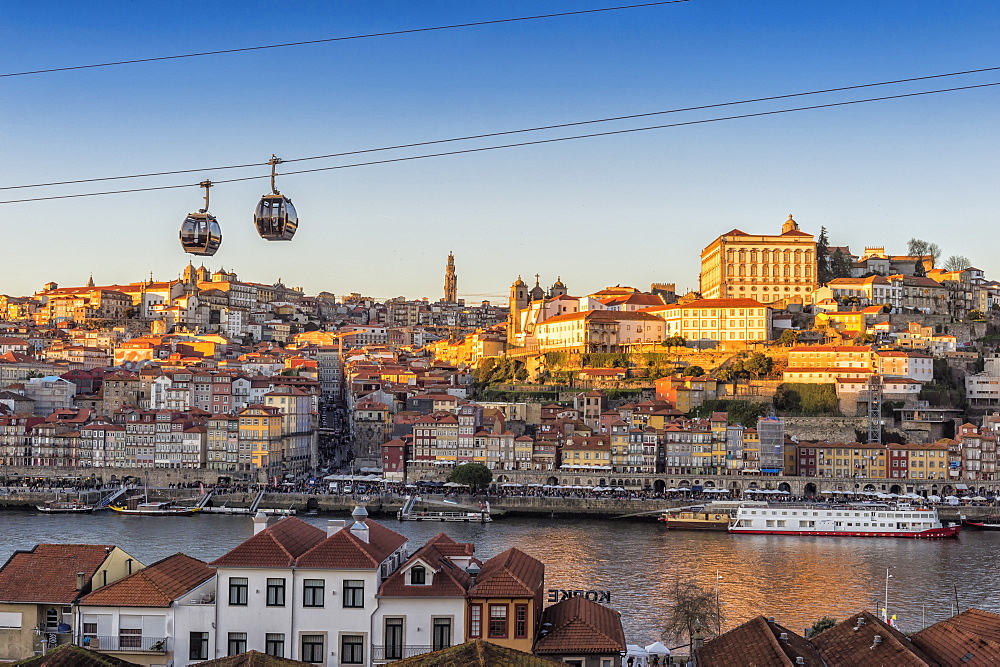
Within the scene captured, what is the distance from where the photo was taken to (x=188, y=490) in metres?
39.5

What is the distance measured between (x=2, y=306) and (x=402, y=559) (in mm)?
80987

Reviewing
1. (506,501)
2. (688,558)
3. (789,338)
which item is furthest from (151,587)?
(789,338)

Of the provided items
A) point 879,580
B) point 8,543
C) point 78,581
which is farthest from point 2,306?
point 78,581

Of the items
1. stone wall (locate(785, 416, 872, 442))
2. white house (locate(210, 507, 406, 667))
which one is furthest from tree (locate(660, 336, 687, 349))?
white house (locate(210, 507, 406, 667))

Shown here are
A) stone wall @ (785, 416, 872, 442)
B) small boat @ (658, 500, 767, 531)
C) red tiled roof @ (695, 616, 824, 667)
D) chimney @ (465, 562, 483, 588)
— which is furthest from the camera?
stone wall @ (785, 416, 872, 442)

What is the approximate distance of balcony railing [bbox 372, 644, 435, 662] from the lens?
367 inches

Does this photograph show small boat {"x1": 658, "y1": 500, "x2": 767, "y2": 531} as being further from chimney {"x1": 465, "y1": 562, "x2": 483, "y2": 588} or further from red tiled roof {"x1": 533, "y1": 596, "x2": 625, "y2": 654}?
chimney {"x1": 465, "y1": 562, "x2": 483, "y2": 588}

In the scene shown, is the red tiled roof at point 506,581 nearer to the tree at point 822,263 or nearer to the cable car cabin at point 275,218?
the cable car cabin at point 275,218

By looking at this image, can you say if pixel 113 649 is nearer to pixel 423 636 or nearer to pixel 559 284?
pixel 423 636

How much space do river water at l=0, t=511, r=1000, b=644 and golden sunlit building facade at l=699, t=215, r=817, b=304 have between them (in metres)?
23.6

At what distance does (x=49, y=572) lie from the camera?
9.97 meters

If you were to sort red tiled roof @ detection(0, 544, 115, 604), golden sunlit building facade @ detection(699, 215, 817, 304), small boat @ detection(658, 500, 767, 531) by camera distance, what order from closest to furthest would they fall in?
red tiled roof @ detection(0, 544, 115, 604) < small boat @ detection(658, 500, 767, 531) < golden sunlit building facade @ detection(699, 215, 817, 304)

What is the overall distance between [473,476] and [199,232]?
30.0 meters

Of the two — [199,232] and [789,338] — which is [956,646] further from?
[789,338]
